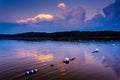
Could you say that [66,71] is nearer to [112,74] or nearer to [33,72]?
[33,72]

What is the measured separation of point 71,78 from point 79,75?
2167 mm

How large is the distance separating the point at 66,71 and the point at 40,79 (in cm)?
646

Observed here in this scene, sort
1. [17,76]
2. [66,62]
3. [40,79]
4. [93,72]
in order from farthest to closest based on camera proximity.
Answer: [66,62]
[93,72]
[17,76]
[40,79]

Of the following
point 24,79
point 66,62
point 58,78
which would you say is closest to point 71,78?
point 58,78

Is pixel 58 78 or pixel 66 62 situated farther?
pixel 66 62

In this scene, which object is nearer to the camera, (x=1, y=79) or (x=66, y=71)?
(x=1, y=79)

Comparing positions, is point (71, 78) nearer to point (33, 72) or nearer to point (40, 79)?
point (40, 79)

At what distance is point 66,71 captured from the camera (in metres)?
32.5

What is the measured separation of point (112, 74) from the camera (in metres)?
30.0

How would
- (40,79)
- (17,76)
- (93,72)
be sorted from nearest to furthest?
(40,79) < (17,76) < (93,72)

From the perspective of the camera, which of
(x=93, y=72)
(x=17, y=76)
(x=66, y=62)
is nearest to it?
(x=17, y=76)

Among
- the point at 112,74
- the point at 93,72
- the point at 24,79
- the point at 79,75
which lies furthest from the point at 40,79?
the point at 112,74

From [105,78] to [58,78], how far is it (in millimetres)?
6864

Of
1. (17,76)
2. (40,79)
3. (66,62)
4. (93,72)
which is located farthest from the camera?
(66,62)
